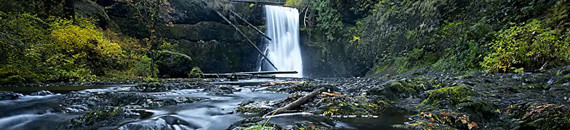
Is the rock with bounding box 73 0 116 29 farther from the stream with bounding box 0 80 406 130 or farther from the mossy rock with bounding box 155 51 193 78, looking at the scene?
the stream with bounding box 0 80 406 130

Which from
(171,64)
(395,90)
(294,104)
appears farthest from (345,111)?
(171,64)

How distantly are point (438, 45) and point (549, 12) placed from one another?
346 centimetres

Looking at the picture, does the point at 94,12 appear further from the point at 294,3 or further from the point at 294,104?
the point at 294,104

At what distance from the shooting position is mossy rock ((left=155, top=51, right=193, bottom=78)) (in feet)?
41.8

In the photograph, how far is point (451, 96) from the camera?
340cm

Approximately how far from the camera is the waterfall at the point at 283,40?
20266mm

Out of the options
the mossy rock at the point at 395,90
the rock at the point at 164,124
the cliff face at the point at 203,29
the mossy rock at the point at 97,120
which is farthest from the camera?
the cliff face at the point at 203,29

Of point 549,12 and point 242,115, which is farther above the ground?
point 549,12

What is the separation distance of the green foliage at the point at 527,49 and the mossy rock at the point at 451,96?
2.96m

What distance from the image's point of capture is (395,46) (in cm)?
1189

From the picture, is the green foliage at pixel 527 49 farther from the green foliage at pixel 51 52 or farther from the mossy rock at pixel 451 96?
the green foliage at pixel 51 52

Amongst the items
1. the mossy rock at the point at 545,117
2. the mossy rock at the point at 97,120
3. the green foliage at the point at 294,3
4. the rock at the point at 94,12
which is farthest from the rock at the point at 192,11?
the mossy rock at the point at 545,117

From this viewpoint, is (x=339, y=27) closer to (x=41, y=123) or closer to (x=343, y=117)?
(x=343, y=117)

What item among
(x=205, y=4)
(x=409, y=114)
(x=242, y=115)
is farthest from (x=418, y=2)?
(x=205, y=4)
